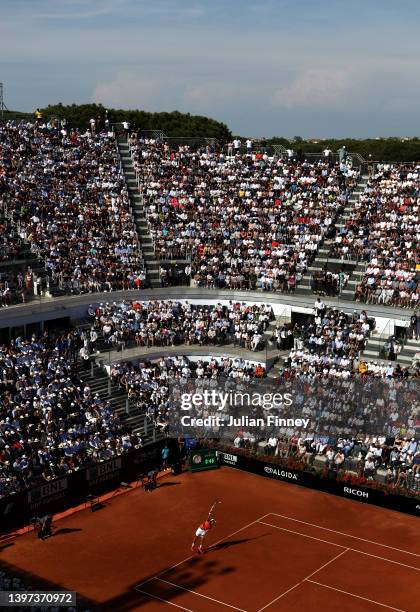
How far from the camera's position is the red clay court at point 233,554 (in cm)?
3228

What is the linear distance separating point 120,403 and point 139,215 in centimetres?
1917

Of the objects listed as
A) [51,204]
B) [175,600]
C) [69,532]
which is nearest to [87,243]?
[51,204]

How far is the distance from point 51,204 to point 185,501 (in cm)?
2666

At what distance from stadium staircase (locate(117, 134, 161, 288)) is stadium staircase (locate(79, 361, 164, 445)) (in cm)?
983

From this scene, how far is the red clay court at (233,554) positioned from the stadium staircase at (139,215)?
1942cm

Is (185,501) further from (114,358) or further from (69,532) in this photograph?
(114,358)

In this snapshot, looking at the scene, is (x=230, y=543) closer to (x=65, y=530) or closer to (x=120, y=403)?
(x=65, y=530)

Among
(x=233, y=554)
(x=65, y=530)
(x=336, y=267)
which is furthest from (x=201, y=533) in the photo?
(x=336, y=267)

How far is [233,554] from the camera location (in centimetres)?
3581

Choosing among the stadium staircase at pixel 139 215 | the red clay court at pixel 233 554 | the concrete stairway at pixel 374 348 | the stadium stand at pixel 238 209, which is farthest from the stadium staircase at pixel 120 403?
the concrete stairway at pixel 374 348

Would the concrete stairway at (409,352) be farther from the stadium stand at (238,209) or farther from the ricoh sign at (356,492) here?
the ricoh sign at (356,492)

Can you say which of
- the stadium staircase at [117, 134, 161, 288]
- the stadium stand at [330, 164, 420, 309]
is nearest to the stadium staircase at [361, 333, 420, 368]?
the stadium stand at [330, 164, 420, 309]

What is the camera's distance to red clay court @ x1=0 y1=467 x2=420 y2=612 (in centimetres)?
3228

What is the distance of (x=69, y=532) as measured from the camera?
38.2 m
